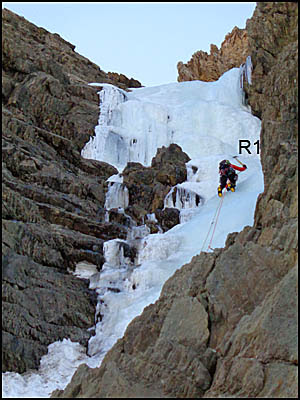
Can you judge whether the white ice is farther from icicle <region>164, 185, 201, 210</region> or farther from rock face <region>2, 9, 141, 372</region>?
rock face <region>2, 9, 141, 372</region>

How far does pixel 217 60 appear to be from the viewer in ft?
119

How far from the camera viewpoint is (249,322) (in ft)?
24.7

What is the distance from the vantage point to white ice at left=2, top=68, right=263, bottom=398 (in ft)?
42.8

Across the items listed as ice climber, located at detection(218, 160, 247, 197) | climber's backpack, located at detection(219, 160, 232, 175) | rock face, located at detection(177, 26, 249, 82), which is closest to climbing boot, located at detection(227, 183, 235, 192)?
ice climber, located at detection(218, 160, 247, 197)

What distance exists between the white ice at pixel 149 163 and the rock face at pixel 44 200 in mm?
483

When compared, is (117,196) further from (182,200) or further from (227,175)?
(227,175)

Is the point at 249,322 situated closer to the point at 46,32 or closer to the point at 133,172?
the point at 133,172

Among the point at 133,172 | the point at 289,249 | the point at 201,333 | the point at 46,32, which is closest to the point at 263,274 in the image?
the point at 289,249

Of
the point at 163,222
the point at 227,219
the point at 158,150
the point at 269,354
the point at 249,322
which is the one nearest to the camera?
the point at 269,354

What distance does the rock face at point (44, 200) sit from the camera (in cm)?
1321

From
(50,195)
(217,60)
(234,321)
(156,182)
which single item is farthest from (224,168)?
(217,60)

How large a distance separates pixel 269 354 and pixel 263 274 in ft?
5.14

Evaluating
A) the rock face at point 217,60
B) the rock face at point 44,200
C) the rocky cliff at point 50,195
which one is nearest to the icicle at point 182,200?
the rocky cliff at point 50,195

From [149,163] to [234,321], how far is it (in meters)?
15.3
